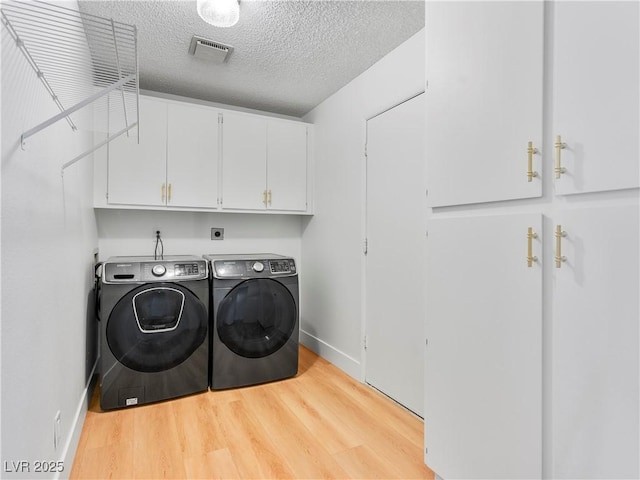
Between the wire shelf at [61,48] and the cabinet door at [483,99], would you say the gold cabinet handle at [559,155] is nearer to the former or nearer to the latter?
the cabinet door at [483,99]

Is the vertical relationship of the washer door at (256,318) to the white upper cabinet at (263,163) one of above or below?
below

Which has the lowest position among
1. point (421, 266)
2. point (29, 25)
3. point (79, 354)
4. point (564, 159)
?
point (79, 354)

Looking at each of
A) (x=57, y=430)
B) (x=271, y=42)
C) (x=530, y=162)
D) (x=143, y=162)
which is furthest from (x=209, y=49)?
(x=57, y=430)

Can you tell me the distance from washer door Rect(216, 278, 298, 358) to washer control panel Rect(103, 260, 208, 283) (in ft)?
0.97

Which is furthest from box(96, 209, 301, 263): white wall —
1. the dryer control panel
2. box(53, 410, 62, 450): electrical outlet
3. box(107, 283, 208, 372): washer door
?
box(53, 410, 62, 450): electrical outlet

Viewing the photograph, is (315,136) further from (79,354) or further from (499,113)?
(79,354)

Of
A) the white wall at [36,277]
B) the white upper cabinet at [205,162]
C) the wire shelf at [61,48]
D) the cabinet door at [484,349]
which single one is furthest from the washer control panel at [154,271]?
the cabinet door at [484,349]

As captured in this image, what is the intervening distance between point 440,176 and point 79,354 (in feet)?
6.87

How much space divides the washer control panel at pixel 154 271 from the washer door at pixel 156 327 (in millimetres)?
61

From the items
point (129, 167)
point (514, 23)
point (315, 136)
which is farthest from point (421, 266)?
point (129, 167)

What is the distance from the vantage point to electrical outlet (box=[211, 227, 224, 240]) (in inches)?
128

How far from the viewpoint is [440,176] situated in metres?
1.48

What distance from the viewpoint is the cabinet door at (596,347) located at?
897 millimetres

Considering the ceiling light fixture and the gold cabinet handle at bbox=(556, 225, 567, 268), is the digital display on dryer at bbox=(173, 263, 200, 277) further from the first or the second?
the gold cabinet handle at bbox=(556, 225, 567, 268)
